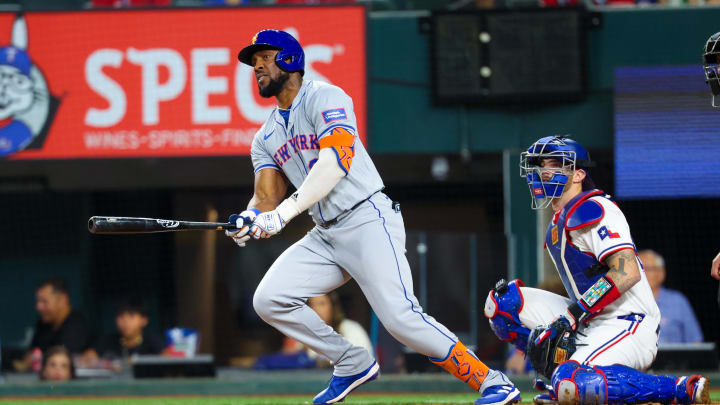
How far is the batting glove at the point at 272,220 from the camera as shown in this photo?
471 centimetres

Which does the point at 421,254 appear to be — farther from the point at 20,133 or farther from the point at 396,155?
the point at 20,133

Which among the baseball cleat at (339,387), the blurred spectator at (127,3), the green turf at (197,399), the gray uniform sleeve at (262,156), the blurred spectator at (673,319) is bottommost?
the green turf at (197,399)

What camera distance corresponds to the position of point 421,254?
920 centimetres

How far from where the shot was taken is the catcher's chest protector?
4.79 meters

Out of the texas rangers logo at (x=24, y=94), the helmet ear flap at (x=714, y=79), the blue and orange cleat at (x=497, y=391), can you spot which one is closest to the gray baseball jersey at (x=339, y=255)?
the blue and orange cleat at (x=497, y=391)

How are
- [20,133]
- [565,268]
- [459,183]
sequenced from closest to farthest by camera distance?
[565,268] → [20,133] → [459,183]

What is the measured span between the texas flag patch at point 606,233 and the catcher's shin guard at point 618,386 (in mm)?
567

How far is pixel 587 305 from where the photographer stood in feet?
15.4

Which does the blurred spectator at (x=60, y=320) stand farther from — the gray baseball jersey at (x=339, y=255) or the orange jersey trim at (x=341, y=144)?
the orange jersey trim at (x=341, y=144)

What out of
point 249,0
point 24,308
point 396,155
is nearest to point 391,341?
point 396,155

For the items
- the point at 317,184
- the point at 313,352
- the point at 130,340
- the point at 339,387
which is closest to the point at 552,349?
the point at 339,387

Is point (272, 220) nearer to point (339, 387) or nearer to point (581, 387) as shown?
point (339, 387)

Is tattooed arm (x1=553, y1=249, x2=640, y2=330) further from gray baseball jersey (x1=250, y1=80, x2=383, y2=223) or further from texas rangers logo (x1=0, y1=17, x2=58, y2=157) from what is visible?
texas rangers logo (x1=0, y1=17, x2=58, y2=157)

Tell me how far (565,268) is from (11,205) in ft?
27.1
